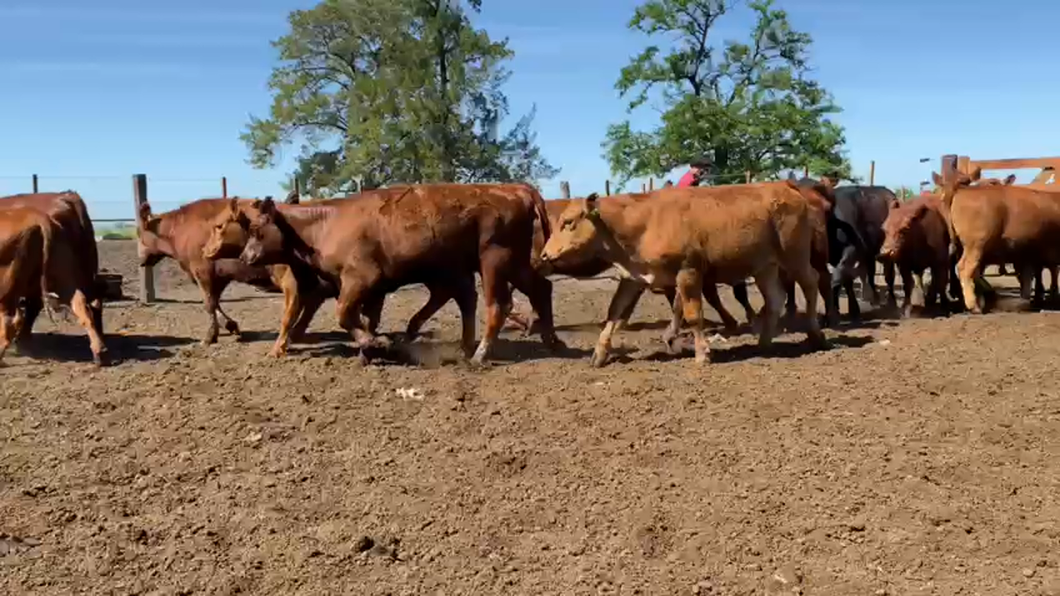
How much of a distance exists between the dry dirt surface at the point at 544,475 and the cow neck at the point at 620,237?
0.86 meters

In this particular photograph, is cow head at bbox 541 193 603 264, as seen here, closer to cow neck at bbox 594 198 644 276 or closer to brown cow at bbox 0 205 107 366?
cow neck at bbox 594 198 644 276

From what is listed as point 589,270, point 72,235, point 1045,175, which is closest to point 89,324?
point 72,235

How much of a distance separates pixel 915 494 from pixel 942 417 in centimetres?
140

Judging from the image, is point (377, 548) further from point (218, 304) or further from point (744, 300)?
point (744, 300)

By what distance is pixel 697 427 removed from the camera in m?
7.08

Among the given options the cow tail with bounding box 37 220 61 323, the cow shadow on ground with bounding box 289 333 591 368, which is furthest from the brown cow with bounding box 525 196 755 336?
the cow tail with bounding box 37 220 61 323

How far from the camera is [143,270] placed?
16.2 metres

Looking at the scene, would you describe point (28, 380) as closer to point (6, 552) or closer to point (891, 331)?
point (6, 552)

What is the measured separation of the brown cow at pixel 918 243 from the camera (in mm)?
12680

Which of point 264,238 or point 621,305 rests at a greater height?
point 264,238

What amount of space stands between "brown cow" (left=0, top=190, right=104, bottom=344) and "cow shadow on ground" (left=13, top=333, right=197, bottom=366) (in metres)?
0.25

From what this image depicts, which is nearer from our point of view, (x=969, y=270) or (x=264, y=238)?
(x=264, y=238)

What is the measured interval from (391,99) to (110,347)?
26.3 meters

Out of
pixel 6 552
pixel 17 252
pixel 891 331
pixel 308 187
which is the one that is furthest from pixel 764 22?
pixel 6 552
